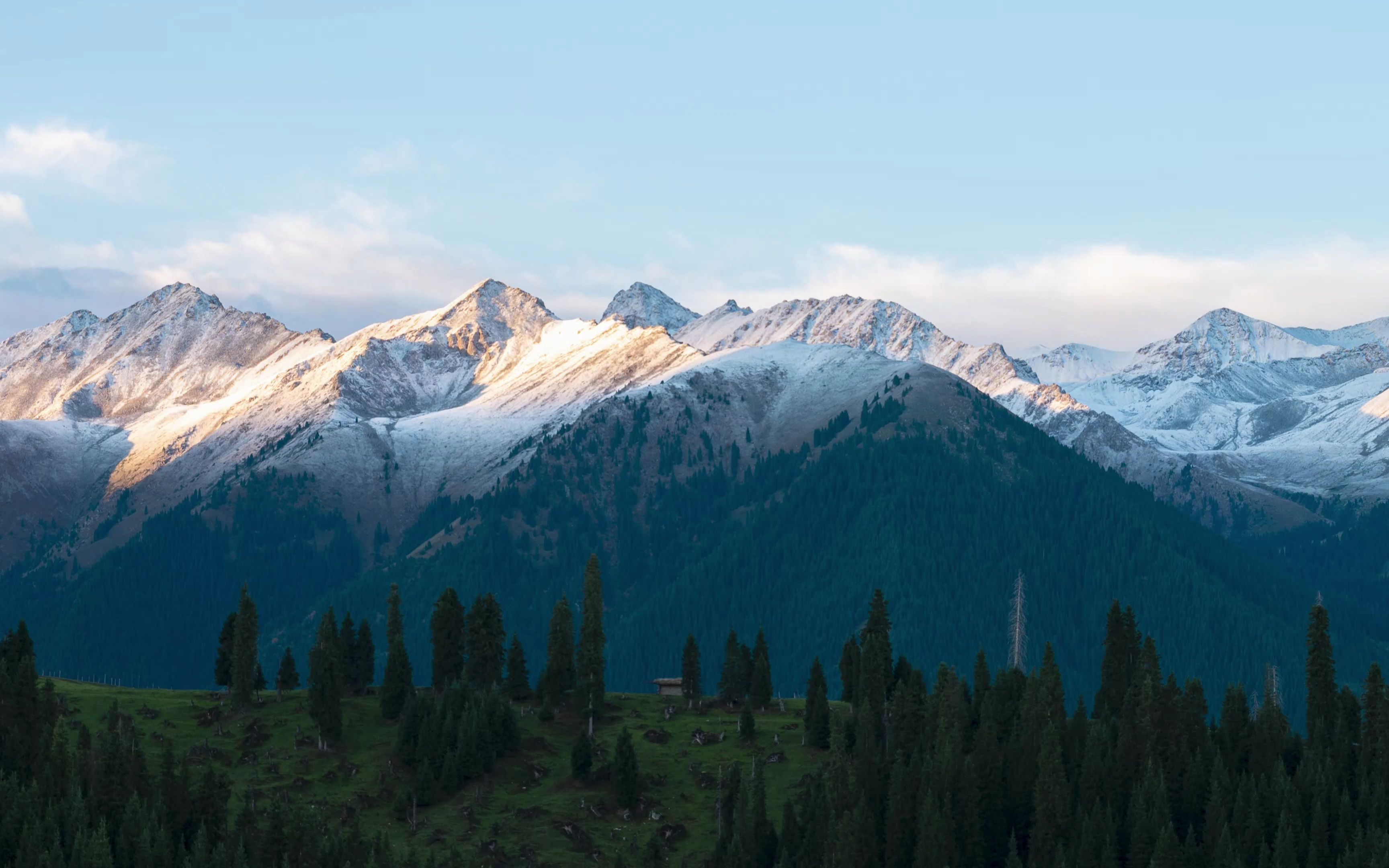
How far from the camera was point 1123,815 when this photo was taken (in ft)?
594

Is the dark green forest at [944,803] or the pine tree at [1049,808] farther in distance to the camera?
the pine tree at [1049,808]

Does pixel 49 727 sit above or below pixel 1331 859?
above

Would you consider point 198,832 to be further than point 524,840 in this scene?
No

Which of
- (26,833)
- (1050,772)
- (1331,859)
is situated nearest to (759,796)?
(1050,772)

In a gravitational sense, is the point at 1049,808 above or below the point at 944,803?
below

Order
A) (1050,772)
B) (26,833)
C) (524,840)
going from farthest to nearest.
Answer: (524,840) → (1050,772) → (26,833)

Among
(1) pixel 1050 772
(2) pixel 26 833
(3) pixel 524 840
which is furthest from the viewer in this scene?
(3) pixel 524 840

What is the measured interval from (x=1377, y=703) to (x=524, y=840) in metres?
97.6

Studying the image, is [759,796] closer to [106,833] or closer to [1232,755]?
[1232,755]

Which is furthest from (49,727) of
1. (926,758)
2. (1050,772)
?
(1050,772)

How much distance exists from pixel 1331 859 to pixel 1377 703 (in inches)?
1093

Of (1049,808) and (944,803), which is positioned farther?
(944,803)

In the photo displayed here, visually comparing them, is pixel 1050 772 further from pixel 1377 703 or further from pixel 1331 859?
pixel 1377 703

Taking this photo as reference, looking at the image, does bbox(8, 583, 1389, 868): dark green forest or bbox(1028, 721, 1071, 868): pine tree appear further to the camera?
bbox(1028, 721, 1071, 868): pine tree
